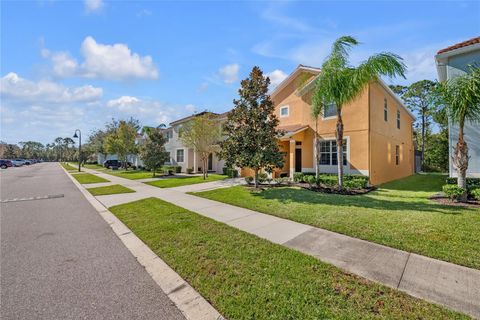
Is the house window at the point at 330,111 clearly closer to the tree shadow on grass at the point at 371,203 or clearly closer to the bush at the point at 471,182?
the bush at the point at 471,182

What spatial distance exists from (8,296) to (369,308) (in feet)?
16.6

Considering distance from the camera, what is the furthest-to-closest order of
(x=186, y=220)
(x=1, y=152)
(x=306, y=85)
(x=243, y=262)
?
(x=1, y=152) < (x=306, y=85) < (x=186, y=220) < (x=243, y=262)

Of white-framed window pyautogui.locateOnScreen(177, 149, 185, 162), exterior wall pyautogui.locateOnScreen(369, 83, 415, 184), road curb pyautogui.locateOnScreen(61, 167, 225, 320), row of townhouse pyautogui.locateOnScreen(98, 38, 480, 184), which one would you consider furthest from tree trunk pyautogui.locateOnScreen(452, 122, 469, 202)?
white-framed window pyautogui.locateOnScreen(177, 149, 185, 162)

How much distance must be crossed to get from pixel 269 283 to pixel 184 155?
2638 cm

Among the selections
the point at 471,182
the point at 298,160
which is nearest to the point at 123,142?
the point at 298,160

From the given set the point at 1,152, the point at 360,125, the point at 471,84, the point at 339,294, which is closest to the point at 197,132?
the point at 360,125

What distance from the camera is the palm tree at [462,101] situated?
8531 millimetres

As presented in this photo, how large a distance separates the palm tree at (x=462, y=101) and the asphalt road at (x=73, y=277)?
1127 cm

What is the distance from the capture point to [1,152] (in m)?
84.8

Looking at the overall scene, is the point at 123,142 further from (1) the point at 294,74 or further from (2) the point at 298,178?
(2) the point at 298,178

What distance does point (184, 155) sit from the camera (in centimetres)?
2875

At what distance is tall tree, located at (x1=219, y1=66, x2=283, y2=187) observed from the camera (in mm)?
12117

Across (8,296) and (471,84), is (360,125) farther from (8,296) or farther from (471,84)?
(8,296)

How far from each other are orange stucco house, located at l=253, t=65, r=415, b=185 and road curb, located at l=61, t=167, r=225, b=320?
1179 centimetres
